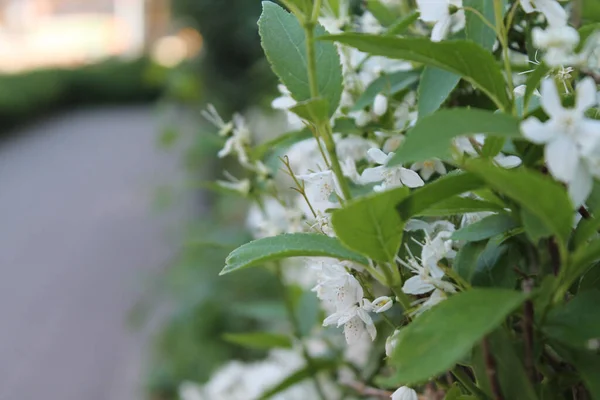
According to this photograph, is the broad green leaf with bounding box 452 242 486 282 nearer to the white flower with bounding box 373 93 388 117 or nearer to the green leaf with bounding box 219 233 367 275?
the green leaf with bounding box 219 233 367 275

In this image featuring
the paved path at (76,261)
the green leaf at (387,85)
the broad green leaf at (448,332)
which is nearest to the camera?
the broad green leaf at (448,332)

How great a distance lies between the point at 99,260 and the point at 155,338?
5.75 feet

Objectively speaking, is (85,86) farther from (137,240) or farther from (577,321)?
(577,321)

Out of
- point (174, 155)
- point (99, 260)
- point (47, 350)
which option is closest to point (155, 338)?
point (47, 350)

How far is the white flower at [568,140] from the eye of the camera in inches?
9.4

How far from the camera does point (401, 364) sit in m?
0.24

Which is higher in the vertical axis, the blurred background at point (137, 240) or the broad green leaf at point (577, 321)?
the broad green leaf at point (577, 321)

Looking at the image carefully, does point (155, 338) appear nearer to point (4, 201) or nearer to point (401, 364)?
point (401, 364)

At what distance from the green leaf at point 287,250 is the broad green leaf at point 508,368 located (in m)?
A: 0.07

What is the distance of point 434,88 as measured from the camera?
0.39 metres

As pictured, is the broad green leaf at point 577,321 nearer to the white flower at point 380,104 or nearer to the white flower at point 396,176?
the white flower at point 396,176

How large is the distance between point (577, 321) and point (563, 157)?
0.09 metres

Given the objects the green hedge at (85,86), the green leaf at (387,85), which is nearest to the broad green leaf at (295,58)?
the green leaf at (387,85)

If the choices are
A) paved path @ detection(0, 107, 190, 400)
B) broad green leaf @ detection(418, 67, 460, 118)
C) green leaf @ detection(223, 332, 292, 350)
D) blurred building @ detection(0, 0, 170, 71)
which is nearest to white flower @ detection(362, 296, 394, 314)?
broad green leaf @ detection(418, 67, 460, 118)
